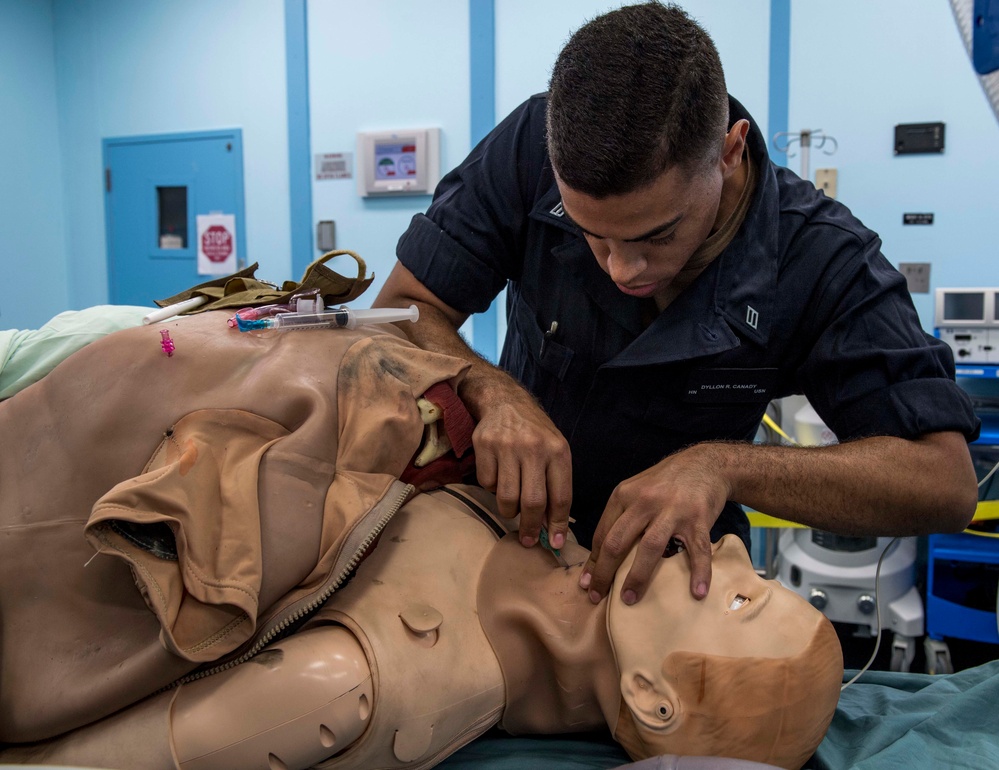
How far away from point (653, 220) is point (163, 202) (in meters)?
4.51

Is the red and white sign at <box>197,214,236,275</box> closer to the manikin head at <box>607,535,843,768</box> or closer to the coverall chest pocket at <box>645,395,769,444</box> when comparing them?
the coverall chest pocket at <box>645,395,769,444</box>

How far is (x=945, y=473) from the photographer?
4.59 feet

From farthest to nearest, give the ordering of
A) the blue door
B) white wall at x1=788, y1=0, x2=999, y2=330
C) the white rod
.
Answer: the blue door → white wall at x1=788, y1=0, x2=999, y2=330 → the white rod

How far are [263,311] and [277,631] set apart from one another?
497mm

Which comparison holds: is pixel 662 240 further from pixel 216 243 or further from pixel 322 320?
pixel 216 243

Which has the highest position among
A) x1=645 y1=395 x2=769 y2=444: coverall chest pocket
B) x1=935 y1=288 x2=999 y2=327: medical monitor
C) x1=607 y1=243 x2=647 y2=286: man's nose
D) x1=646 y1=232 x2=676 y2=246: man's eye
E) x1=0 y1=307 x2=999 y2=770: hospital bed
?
x1=646 y1=232 x2=676 y2=246: man's eye

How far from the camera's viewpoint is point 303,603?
1056 mm

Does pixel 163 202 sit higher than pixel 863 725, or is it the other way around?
pixel 163 202

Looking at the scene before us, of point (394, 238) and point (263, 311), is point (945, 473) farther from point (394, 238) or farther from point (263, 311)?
point (394, 238)

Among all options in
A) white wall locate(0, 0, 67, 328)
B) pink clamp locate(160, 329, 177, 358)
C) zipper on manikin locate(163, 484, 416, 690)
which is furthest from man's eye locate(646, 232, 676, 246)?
white wall locate(0, 0, 67, 328)

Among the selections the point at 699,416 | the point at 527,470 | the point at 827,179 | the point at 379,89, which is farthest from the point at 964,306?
the point at 379,89

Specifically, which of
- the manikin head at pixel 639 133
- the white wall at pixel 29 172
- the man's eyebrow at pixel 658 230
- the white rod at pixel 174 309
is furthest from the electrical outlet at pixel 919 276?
the white wall at pixel 29 172

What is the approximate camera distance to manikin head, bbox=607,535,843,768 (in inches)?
43.9

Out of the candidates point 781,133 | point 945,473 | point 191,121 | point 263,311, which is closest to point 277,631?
point 263,311
